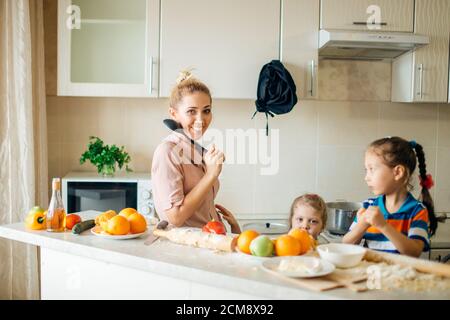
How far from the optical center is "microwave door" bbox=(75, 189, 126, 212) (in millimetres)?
2404

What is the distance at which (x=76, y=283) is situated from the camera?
144 centimetres

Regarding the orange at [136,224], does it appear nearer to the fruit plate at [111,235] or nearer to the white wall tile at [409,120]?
the fruit plate at [111,235]

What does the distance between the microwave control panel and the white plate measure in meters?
1.31

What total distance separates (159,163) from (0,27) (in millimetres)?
1401

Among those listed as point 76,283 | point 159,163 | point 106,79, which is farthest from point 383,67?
point 76,283

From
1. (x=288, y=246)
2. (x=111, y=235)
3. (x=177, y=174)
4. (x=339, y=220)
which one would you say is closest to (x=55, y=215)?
(x=111, y=235)

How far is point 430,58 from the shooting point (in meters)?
2.54

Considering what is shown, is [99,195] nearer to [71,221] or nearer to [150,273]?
[71,221]

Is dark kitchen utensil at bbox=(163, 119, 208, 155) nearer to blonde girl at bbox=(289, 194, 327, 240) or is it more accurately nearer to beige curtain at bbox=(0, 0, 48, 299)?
blonde girl at bbox=(289, 194, 327, 240)

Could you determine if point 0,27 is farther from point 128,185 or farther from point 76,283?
point 76,283

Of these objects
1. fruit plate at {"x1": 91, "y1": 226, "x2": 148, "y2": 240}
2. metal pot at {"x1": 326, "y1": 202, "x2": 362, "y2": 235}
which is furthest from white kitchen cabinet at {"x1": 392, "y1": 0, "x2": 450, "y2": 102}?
fruit plate at {"x1": 91, "y1": 226, "x2": 148, "y2": 240}

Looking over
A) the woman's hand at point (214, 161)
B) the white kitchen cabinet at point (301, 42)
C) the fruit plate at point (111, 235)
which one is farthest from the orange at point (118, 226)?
the white kitchen cabinet at point (301, 42)

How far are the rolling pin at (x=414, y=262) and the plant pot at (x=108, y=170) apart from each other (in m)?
1.71
